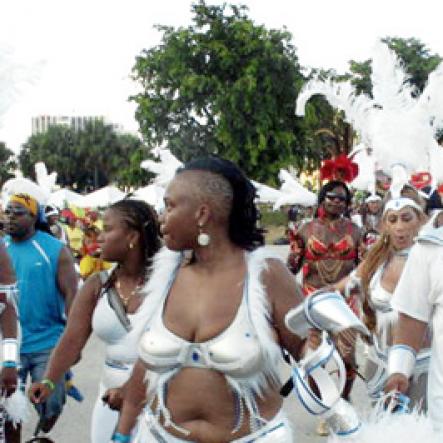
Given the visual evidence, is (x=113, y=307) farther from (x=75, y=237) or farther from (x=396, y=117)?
(x=75, y=237)

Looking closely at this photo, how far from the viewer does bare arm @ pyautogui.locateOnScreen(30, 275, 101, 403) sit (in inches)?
161

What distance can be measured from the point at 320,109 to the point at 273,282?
40.6m

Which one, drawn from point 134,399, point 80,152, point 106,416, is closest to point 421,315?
point 134,399

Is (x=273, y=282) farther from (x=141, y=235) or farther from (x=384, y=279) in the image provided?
(x=384, y=279)

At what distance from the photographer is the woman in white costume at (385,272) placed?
484 cm

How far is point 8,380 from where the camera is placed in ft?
14.9

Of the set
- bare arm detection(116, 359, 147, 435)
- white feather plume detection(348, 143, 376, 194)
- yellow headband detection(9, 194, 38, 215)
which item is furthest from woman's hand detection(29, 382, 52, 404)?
white feather plume detection(348, 143, 376, 194)

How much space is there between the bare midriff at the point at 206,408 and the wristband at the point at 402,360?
0.79 meters

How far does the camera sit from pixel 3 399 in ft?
14.9

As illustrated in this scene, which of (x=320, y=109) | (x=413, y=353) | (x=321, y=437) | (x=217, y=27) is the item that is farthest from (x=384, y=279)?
(x=217, y=27)

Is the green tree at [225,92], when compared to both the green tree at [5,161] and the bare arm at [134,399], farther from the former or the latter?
the bare arm at [134,399]

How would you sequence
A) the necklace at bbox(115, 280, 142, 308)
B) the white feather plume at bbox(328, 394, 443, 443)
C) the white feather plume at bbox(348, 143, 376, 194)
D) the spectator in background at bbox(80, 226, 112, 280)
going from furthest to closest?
the spectator in background at bbox(80, 226, 112, 280) < the white feather plume at bbox(348, 143, 376, 194) < the necklace at bbox(115, 280, 142, 308) < the white feather plume at bbox(328, 394, 443, 443)

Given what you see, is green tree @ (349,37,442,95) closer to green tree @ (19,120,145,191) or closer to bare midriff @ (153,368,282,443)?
green tree @ (19,120,145,191)

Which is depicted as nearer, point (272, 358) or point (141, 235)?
point (272, 358)
